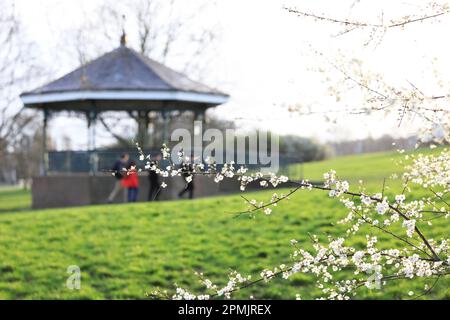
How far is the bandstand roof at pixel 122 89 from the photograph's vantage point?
60.0ft

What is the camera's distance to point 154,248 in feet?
35.7

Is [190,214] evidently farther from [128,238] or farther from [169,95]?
[169,95]

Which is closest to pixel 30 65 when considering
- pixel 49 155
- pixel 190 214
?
pixel 49 155

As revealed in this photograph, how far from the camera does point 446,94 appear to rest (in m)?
3.60

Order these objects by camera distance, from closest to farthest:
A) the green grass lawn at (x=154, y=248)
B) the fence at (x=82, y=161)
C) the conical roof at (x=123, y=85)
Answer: the green grass lawn at (x=154, y=248) < the conical roof at (x=123, y=85) < the fence at (x=82, y=161)

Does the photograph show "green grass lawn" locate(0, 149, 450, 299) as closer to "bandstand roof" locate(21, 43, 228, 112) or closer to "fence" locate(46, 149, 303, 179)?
"fence" locate(46, 149, 303, 179)

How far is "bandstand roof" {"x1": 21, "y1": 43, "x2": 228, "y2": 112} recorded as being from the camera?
18297 millimetres

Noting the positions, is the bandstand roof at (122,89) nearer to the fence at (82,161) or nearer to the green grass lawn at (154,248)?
the fence at (82,161)

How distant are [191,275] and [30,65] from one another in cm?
1291

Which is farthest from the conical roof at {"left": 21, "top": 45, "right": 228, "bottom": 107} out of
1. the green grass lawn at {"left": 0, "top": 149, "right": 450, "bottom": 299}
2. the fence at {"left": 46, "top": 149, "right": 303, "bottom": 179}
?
the green grass lawn at {"left": 0, "top": 149, "right": 450, "bottom": 299}

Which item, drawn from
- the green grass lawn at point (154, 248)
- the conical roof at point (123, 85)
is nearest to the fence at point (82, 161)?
the conical roof at point (123, 85)

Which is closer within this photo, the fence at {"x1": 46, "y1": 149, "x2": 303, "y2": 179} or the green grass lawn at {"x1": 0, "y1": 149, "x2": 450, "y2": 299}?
the green grass lawn at {"x1": 0, "y1": 149, "x2": 450, "y2": 299}

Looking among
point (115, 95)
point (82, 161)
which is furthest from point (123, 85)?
point (82, 161)

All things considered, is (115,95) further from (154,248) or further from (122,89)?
(154,248)
